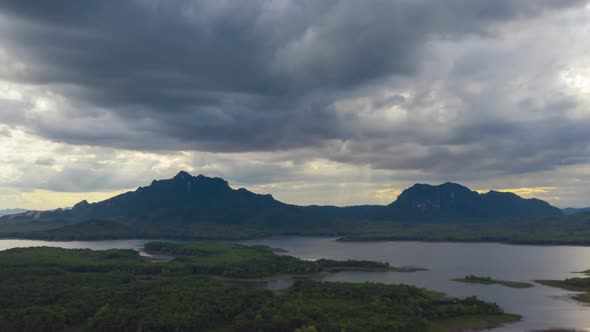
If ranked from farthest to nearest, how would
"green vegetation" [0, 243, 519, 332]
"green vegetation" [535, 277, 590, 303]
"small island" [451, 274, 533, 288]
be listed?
1. "small island" [451, 274, 533, 288]
2. "green vegetation" [535, 277, 590, 303]
3. "green vegetation" [0, 243, 519, 332]

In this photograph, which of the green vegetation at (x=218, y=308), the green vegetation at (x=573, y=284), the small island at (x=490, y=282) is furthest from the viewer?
the small island at (x=490, y=282)

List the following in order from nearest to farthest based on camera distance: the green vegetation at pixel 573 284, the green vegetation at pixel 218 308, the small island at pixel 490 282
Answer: the green vegetation at pixel 218 308 < the green vegetation at pixel 573 284 < the small island at pixel 490 282

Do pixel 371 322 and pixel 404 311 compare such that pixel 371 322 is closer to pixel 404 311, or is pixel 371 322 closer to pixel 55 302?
pixel 404 311

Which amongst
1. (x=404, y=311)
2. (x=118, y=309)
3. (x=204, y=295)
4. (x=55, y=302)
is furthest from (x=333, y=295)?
(x=55, y=302)

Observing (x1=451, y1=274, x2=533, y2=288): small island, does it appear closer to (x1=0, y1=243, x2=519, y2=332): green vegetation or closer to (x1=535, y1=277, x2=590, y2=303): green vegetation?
(x1=535, y1=277, x2=590, y2=303): green vegetation

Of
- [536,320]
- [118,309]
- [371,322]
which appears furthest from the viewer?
[536,320]

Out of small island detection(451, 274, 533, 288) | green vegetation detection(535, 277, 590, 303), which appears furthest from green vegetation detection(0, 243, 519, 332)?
green vegetation detection(535, 277, 590, 303)

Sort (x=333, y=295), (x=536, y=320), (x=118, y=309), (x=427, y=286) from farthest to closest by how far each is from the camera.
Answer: (x=427, y=286)
(x=333, y=295)
(x=536, y=320)
(x=118, y=309)

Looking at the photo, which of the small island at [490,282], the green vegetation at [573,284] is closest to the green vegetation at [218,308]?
the small island at [490,282]

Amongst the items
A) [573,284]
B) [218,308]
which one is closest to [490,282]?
[573,284]

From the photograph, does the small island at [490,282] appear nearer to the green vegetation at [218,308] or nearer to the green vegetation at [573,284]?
the green vegetation at [573,284]

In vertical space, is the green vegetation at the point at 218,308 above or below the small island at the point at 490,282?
below
